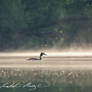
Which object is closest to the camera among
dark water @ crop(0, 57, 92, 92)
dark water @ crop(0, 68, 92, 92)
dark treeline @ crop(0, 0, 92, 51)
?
dark water @ crop(0, 68, 92, 92)

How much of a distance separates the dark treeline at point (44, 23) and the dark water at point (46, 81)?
1711cm

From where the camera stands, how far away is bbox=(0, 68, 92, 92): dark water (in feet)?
78.5

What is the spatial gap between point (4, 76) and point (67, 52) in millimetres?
18346

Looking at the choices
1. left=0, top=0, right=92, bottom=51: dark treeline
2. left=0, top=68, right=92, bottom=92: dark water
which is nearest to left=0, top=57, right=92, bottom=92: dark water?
left=0, top=68, right=92, bottom=92: dark water

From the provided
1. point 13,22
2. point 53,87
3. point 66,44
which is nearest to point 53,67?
point 53,87

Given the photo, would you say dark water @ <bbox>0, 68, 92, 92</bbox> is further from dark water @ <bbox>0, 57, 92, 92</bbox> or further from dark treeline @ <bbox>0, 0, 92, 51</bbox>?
dark treeline @ <bbox>0, 0, 92, 51</bbox>

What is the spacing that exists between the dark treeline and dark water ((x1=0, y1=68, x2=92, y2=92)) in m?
17.1

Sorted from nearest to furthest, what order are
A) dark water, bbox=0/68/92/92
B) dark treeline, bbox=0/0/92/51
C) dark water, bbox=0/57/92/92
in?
1. dark water, bbox=0/68/92/92
2. dark water, bbox=0/57/92/92
3. dark treeline, bbox=0/0/92/51

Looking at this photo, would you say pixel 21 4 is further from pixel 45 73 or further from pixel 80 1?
pixel 45 73

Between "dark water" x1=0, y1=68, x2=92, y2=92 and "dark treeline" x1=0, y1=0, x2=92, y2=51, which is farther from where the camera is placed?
"dark treeline" x1=0, y1=0, x2=92, y2=51

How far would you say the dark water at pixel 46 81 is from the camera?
78.5ft

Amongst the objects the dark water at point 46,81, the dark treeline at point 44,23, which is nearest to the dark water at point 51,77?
the dark water at point 46,81

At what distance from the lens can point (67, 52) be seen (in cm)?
4741

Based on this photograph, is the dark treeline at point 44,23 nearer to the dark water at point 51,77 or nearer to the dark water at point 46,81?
the dark water at point 51,77
